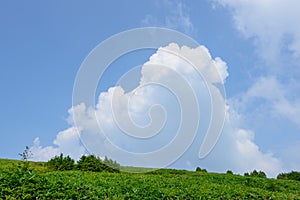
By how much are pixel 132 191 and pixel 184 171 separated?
11429mm

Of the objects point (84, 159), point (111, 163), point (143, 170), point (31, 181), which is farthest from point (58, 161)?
point (31, 181)

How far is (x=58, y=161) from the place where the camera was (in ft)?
54.5

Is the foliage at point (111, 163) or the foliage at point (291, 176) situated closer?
the foliage at point (111, 163)

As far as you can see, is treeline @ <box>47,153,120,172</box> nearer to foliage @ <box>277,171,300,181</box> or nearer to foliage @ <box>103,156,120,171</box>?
foliage @ <box>103,156,120,171</box>

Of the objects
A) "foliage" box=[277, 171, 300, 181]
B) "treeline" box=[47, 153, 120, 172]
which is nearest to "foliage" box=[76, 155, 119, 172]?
"treeline" box=[47, 153, 120, 172]

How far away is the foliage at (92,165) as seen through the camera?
1620cm

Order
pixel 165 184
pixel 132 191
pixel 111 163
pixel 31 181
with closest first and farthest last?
pixel 31 181
pixel 132 191
pixel 165 184
pixel 111 163

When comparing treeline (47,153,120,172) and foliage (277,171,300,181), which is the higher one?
foliage (277,171,300,181)

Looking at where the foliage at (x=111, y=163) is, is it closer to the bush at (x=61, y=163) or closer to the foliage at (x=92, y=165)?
the foliage at (x=92, y=165)

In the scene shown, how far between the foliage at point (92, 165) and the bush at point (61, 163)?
1.11ft

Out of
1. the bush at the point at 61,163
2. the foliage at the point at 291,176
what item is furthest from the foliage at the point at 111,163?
the foliage at the point at 291,176

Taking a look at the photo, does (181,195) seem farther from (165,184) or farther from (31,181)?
(31,181)

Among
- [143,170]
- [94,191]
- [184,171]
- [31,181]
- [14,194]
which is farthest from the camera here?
[184,171]

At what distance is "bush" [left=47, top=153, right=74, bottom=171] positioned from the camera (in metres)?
16.3
